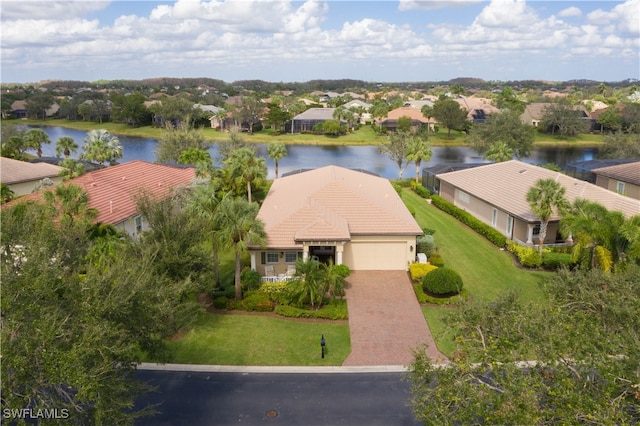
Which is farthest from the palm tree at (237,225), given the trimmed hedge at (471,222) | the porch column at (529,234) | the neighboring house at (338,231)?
the porch column at (529,234)

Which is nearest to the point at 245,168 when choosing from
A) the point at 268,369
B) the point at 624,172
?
the point at 268,369

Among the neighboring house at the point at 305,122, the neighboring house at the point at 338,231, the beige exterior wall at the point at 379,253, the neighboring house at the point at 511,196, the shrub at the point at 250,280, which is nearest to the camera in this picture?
the shrub at the point at 250,280

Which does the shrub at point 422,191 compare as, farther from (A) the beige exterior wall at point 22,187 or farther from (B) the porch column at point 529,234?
(A) the beige exterior wall at point 22,187

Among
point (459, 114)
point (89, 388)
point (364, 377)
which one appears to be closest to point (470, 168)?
point (364, 377)

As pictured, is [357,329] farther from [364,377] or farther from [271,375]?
[271,375]

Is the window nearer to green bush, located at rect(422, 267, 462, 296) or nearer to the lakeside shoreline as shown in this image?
green bush, located at rect(422, 267, 462, 296)

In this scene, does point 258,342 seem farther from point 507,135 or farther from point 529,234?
point 507,135

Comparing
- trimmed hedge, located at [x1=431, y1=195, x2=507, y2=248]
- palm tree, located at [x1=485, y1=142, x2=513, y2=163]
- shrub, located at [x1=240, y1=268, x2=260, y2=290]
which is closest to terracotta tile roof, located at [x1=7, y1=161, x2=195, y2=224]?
shrub, located at [x1=240, y1=268, x2=260, y2=290]
